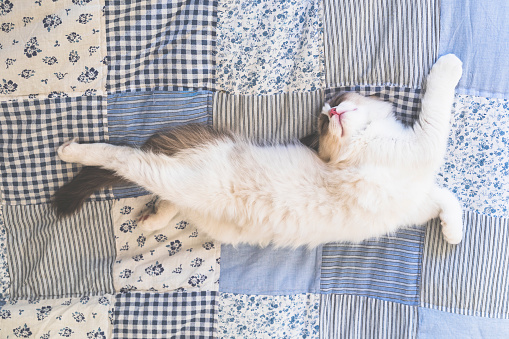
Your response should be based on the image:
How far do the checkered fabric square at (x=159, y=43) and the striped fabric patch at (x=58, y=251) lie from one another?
0.47 m

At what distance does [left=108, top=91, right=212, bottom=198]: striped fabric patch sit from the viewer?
147 centimetres

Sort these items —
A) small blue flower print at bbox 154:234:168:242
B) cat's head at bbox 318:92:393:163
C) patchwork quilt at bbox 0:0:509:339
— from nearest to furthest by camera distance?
cat's head at bbox 318:92:393:163, patchwork quilt at bbox 0:0:509:339, small blue flower print at bbox 154:234:168:242

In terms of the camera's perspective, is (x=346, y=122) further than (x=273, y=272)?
No

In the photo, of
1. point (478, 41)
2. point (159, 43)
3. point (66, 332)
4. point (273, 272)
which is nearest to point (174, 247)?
point (273, 272)

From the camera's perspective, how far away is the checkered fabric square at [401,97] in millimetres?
1430

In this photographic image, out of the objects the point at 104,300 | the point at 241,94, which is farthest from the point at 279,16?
the point at 104,300

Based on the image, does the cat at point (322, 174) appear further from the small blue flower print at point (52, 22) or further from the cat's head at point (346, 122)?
the small blue flower print at point (52, 22)

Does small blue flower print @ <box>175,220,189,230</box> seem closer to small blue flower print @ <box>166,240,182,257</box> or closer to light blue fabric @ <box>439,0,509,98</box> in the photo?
small blue flower print @ <box>166,240,182,257</box>

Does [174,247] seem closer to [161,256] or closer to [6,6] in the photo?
[161,256]

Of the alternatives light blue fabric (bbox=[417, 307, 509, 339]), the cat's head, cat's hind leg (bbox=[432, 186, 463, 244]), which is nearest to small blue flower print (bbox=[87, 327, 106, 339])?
the cat's head

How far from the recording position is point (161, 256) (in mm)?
1543

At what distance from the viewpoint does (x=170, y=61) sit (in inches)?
57.2

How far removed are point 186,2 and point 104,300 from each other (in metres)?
1.09

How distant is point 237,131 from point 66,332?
36.5 inches
